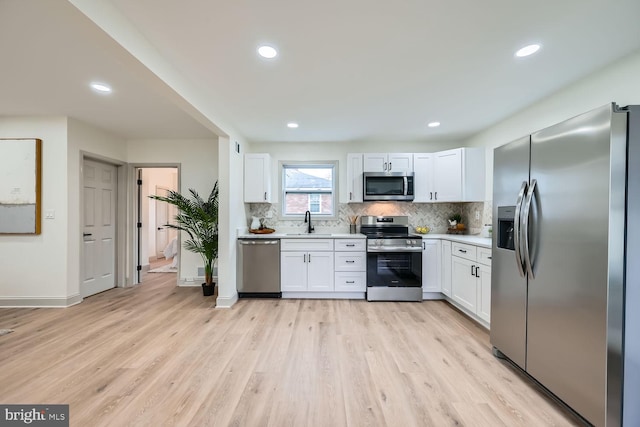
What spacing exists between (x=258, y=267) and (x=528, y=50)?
12.0 ft

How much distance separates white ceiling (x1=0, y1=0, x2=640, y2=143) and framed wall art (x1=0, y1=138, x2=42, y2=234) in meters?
0.51

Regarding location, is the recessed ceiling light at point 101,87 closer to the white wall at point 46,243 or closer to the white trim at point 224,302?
the white wall at point 46,243

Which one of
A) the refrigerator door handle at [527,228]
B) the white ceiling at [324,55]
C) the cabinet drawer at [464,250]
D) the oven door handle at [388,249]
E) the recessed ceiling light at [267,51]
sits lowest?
the oven door handle at [388,249]

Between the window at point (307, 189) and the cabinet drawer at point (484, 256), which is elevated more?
the window at point (307, 189)

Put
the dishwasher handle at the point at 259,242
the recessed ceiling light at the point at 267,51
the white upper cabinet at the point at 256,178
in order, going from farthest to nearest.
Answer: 1. the white upper cabinet at the point at 256,178
2. the dishwasher handle at the point at 259,242
3. the recessed ceiling light at the point at 267,51

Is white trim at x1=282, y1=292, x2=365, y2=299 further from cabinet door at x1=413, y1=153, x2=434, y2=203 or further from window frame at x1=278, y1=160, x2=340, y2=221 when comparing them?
cabinet door at x1=413, y1=153, x2=434, y2=203

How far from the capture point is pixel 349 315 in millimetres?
3137

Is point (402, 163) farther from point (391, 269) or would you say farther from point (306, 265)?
point (306, 265)

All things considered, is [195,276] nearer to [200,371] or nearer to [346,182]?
[200,371]

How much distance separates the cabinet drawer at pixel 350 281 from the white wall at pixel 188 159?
2.37m

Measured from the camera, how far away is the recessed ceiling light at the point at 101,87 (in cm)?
249

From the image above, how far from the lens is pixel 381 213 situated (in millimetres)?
4301

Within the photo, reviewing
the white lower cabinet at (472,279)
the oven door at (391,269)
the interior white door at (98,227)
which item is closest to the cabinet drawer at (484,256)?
the white lower cabinet at (472,279)

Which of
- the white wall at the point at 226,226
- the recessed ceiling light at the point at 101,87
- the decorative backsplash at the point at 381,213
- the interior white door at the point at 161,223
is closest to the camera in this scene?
the recessed ceiling light at the point at 101,87
